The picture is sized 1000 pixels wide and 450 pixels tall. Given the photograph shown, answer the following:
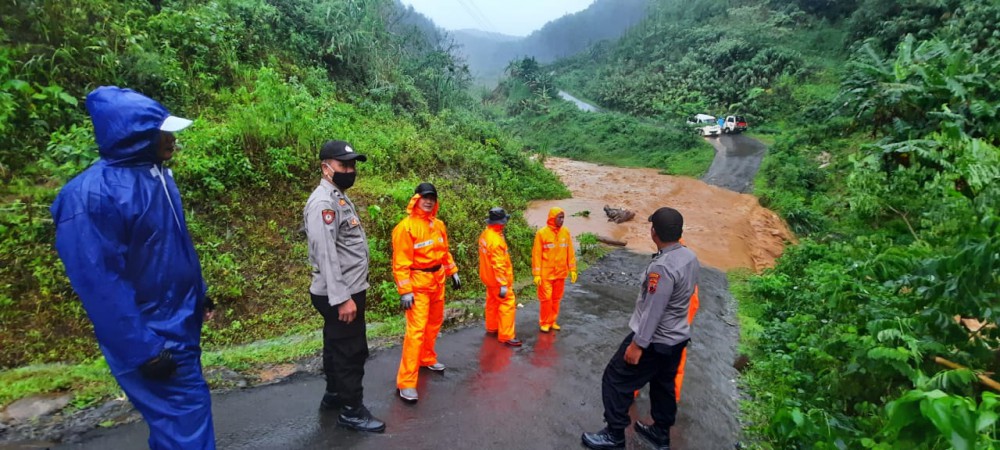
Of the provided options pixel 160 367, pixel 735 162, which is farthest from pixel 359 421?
pixel 735 162

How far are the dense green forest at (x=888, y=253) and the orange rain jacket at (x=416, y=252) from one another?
2.62 m

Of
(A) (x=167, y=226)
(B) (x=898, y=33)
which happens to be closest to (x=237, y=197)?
(A) (x=167, y=226)

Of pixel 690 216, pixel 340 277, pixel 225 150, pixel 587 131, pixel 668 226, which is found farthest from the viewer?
pixel 587 131

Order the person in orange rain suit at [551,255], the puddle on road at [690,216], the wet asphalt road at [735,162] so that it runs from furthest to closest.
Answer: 1. the wet asphalt road at [735,162]
2. the puddle on road at [690,216]
3. the person in orange rain suit at [551,255]

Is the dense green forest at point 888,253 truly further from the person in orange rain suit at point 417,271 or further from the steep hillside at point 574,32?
the steep hillside at point 574,32

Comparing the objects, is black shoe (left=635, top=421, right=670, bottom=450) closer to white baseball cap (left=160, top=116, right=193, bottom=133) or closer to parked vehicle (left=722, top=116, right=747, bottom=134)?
white baseball cap (left=160, top=116, right=193, bottom=133)

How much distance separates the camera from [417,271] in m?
3.99

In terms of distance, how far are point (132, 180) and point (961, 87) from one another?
14.8 m

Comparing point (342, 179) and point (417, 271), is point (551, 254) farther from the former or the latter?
point (342, 179)

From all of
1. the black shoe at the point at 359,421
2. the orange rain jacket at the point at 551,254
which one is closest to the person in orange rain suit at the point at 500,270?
the orange rain jacket at the point at 551,254

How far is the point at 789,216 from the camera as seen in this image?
50.1 feet

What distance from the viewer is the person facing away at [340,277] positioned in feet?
10.5

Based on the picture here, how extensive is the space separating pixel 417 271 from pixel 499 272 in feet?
4.55

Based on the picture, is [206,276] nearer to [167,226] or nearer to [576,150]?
[167,226]
